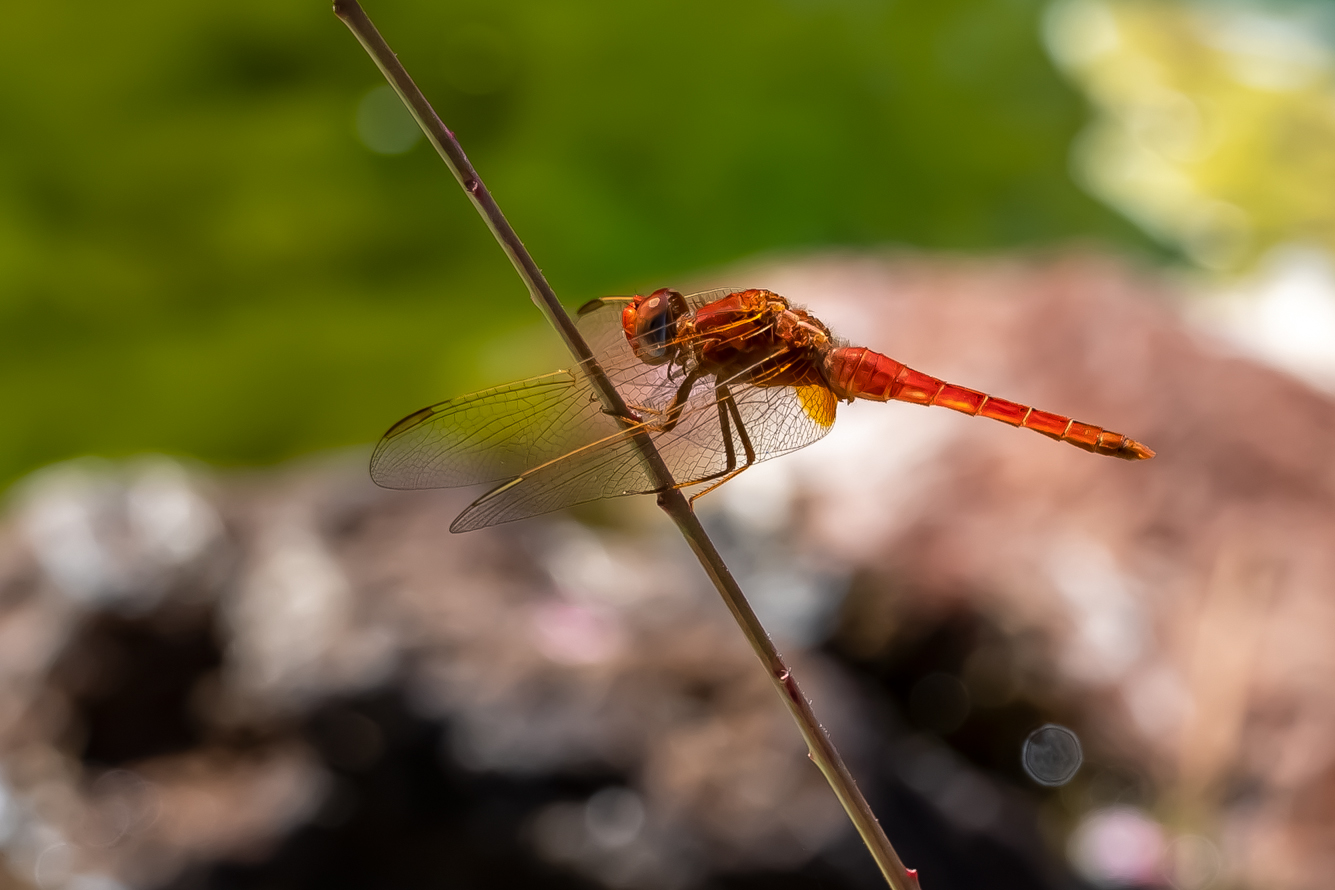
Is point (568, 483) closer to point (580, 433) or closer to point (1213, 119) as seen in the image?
point (580, 433)

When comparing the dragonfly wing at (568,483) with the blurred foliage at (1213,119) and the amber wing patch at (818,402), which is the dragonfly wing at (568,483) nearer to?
the amber wing patch at (818,402)

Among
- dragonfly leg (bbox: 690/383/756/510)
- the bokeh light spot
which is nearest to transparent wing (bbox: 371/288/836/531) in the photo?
dragonfly leg (bbox: 690/383/756/510)

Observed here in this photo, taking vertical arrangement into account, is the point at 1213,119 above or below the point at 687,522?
above

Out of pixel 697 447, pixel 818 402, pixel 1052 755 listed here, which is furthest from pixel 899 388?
pixel 1052 755

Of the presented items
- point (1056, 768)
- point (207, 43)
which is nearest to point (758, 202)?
point (207, 43)

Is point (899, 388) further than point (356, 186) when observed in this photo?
No

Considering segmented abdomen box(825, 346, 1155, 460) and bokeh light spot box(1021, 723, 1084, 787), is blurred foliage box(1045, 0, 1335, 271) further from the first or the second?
segmented abdomen box(825, 346, 1155, 460)

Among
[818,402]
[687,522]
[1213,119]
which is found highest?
[1213,119]
